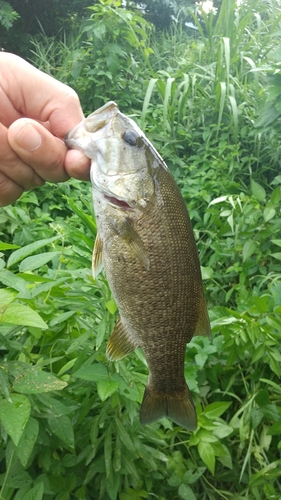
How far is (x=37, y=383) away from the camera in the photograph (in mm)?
1088

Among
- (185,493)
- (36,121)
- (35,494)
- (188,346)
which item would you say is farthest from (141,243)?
(185,493)

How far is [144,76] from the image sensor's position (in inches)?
179

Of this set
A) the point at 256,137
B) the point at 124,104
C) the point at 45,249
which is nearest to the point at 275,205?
the point at 256,137

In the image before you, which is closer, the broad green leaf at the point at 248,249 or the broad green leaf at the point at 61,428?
the broad green leaf at the point at 61,428

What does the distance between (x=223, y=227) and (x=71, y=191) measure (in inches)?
52.3

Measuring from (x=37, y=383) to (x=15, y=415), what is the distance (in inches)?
4.3

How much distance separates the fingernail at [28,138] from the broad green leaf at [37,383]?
0.64 metres

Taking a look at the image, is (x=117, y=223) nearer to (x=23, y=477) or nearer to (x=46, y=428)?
(x=46, y=428)

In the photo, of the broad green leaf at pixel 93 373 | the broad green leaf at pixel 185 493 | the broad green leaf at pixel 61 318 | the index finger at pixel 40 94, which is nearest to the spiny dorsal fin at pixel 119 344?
the broad green leaf at pixel 93 373

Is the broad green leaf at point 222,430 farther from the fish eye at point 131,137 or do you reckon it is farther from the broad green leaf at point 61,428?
the fish eye at point 131,137

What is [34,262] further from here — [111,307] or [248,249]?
[248,249]

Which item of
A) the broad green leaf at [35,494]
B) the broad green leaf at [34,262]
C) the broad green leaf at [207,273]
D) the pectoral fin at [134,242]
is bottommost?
the broad green leaf at [207,273]

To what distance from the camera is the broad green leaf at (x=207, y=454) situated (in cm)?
162

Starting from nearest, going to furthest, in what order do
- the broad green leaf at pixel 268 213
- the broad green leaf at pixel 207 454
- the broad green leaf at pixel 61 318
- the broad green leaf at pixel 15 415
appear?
the broad green leaf at pixel 15 415
the broad green leaf at pixel 61 318
the broad green leaf at pixel 207 454
the broad green leaf at pixel 268 213
